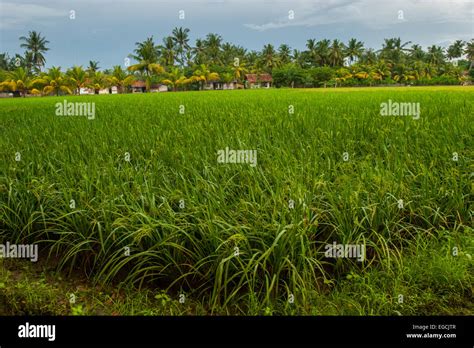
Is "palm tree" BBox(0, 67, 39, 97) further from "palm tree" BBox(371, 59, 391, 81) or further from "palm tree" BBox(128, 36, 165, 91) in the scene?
"palm tree" BBox(371, 59, 391, 81)

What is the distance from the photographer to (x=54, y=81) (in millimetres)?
36625

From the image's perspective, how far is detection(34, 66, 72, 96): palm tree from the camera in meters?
36.8

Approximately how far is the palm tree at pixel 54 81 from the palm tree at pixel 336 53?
3813cm

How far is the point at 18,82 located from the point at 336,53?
142 ft

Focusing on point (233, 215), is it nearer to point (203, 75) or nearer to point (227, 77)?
point (203, 75)

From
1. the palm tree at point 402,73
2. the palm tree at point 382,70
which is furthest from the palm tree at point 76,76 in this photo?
the palm tree at point 402,73

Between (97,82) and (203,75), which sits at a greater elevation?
(203,75)

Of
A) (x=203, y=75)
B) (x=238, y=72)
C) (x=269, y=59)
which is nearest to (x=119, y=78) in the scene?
(x=203, y=75)

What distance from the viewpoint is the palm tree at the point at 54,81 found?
36822 millimetres

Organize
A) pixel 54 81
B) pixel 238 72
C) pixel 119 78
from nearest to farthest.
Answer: pixel 54 81 → pixel 119 78 → pixel 238 72

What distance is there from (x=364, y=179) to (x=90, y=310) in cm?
255

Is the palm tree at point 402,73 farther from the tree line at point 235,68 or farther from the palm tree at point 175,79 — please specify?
A: the palm tree at point 175,79

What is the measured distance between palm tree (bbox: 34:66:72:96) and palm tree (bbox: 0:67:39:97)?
0.90 m

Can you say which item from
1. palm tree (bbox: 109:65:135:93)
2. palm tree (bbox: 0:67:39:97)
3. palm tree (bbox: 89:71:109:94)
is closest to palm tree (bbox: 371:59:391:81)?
palm tree (bbox: 109:65:135:93)
